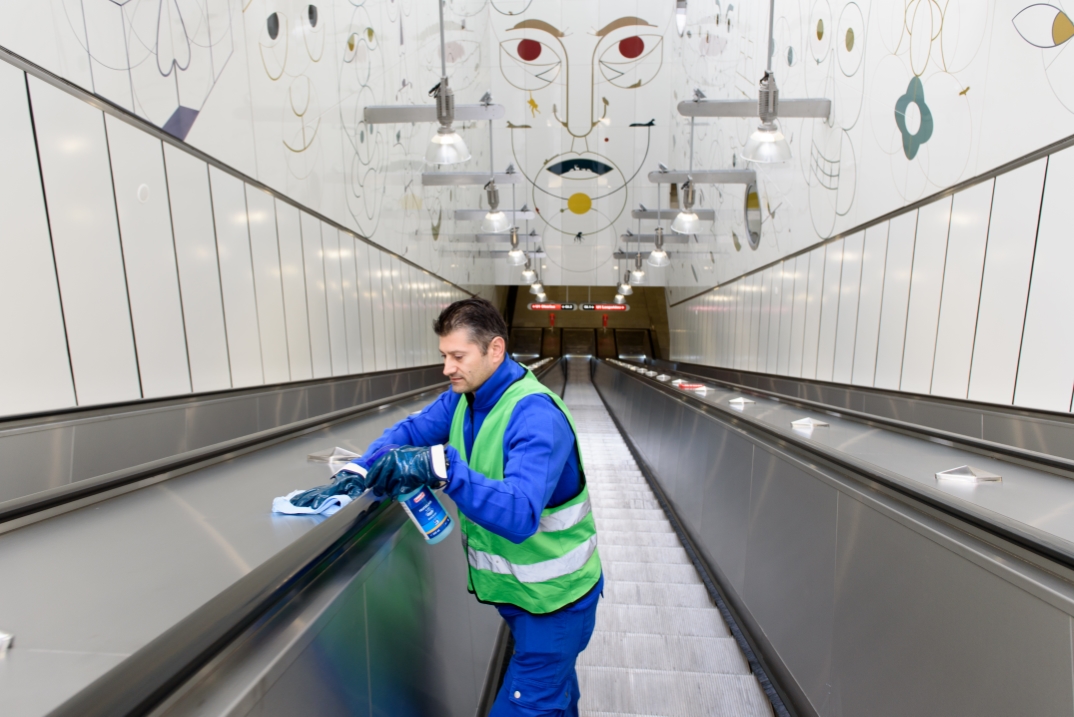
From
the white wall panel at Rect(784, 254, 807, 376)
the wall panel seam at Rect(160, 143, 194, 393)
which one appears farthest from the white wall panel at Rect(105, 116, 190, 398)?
the white wall panel at Rect(784, 254, 807, 376)

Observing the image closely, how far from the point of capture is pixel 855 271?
7.04m

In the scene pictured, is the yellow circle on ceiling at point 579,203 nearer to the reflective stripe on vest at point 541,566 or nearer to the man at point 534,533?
the man at point 534,533

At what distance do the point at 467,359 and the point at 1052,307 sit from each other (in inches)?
173

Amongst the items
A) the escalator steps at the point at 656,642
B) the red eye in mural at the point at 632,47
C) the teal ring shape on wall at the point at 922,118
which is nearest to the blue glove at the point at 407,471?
the escalator steps at the point at 656,642

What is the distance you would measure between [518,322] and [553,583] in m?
30.6

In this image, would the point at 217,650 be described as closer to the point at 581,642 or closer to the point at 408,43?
the point at 581,642

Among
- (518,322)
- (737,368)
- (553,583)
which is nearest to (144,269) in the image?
(553,583)

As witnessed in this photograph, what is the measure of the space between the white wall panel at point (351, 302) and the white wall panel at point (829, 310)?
653cm

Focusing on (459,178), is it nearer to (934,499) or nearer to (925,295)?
(925,295)

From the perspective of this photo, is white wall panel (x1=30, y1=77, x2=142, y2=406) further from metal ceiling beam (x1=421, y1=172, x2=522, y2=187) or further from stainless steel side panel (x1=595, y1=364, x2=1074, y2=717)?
metal ceiling beam (x1=421, y1=172, x2=522, y2=187)

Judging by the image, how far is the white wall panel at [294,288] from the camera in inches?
244

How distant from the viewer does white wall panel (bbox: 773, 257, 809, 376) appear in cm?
938

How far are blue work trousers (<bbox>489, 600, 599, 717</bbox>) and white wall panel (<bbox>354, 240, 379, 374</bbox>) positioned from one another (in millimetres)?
7468

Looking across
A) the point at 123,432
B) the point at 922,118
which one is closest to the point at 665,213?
the point at 922,118
